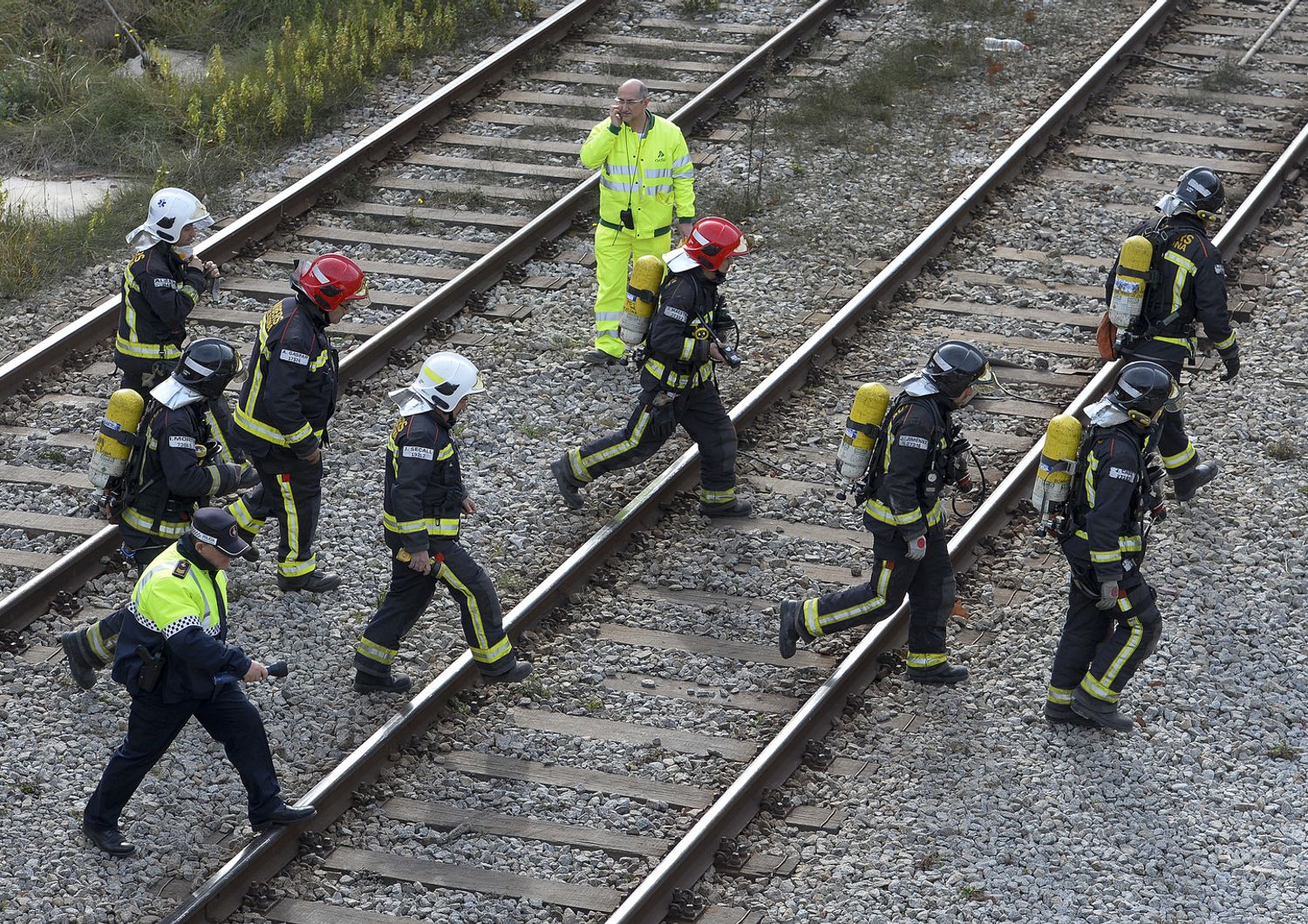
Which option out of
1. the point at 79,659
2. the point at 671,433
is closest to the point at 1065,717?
the point at 671,433

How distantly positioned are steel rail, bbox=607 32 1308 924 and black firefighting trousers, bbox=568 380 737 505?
83 centimetres

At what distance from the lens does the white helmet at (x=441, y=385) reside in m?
8.22

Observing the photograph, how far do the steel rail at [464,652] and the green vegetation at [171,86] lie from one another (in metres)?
2.65

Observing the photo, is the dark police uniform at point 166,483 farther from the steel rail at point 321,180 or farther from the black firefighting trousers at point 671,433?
the steel rail at point 321,180

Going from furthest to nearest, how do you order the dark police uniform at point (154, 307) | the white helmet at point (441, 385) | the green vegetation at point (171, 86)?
the green vegetation at point (171, 86)
the dark police uniform at point (154, 307)
the white helmet at point (441, 385)

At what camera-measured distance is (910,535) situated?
8.48 m

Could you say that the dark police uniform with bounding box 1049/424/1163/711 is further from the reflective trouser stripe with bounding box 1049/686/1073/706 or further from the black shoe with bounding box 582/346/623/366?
the black shoe with bounding box 582/346/623/366

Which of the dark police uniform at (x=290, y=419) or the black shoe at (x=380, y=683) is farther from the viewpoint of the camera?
the dark police uniform at (x=290, y=419)

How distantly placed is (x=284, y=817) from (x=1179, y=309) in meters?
6.35

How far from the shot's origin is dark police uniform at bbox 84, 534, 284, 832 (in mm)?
7305

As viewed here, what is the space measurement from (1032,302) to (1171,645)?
4.14 meters

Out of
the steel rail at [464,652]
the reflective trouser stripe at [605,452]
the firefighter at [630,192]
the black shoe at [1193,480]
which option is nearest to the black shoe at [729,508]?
the steel rail at [464,652]

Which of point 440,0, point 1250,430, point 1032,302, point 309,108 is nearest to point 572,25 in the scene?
point 440,0

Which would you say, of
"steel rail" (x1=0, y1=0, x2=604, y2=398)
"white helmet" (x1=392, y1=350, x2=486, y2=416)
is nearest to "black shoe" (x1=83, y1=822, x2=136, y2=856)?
"white helmet" (x1=392, y1=350, x2=486, y2=416)
